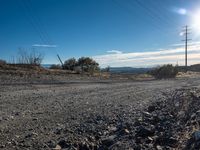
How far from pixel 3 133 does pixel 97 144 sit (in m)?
1.84

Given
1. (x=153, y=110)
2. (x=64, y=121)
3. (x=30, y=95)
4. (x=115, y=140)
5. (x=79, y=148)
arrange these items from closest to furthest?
1. (x=79, y=148)
2. (x=115, y=140)
3. (x=64, y=121)
4. (x=153, y=110)
5. (x=30, y=95)

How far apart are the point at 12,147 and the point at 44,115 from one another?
272 cm

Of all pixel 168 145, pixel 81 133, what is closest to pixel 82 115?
pixel 81 133

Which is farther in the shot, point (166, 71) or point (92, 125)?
point (166, 71)

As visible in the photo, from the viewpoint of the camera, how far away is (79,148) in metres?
6.30

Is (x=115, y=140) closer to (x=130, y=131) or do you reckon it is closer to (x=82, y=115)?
(x=130, y=131)

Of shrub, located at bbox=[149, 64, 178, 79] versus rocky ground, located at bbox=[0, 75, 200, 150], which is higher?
shrub, located at bbox=[149, 64, 178, 79]

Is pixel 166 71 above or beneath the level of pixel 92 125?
above

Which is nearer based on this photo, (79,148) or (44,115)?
(79,148)

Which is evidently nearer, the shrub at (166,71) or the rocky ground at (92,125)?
the rocky ground at (92,125)

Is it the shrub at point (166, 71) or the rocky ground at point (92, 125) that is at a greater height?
the shrub at point (166, 71)

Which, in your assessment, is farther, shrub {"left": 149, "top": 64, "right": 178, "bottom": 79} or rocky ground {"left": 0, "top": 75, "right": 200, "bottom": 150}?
shrub {"left": 149, "top": 64, "right": 178, "bottom": 79}

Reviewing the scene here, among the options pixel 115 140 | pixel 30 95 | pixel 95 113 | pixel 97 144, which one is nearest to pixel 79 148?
pixel 97 144

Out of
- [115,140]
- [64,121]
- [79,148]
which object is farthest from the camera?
[64,121]
